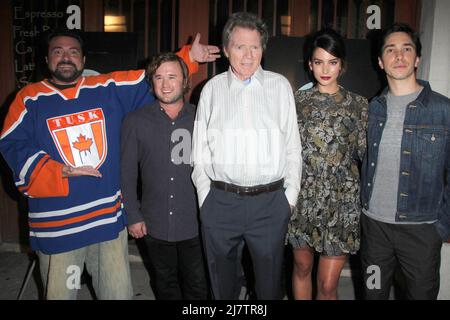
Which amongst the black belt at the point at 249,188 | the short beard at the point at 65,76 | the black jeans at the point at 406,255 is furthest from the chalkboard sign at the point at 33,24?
the black jeans at the point at 406,255

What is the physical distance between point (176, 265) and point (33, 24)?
9.80 feet

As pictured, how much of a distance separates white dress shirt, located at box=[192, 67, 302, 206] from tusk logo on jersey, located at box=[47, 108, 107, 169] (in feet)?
2.05

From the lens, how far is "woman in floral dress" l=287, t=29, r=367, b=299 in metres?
2.45

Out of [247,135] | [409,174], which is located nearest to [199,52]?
[247,135]

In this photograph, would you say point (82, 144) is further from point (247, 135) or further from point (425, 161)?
point (425, 161)

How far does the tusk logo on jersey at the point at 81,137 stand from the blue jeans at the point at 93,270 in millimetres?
590

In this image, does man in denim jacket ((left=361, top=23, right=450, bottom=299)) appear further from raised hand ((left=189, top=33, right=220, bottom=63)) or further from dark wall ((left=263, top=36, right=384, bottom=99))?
raised hand ((left=189, top=33, right=220, bottom=63))

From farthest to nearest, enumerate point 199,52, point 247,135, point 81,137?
point 199,52 → point 81,137 → point 247,135

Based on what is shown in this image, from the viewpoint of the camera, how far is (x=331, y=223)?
2.49 metres

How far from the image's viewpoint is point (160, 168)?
8.20 feet

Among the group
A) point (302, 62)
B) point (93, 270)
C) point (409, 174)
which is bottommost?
point (93, 270)

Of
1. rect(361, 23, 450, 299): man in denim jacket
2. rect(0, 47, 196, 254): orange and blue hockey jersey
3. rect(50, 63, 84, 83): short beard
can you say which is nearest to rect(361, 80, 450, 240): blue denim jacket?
rect(361, 23, 450, 299): man in denim jacket
